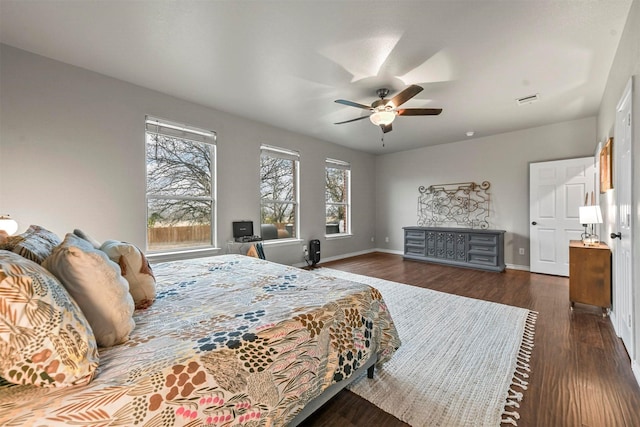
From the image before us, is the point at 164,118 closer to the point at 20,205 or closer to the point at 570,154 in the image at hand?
the point at 20,205

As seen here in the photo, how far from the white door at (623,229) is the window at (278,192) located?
424 cm

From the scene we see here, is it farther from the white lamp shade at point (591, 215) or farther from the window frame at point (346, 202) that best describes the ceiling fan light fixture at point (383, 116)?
the window frame at point (346, 202)

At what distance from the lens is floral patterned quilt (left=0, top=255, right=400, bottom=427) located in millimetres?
786

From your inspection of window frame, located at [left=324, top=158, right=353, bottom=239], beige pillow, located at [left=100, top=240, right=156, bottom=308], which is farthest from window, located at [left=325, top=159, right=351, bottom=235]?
beige pillow, located at [left=100, top=240, right=156, bottom=308]

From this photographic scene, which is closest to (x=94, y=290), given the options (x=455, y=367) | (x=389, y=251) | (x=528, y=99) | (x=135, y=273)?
(x=135, y=273)

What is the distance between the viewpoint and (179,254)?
359 cm

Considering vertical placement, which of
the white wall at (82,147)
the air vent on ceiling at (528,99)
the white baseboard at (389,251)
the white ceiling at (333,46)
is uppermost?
the white ceiling at (333,46)

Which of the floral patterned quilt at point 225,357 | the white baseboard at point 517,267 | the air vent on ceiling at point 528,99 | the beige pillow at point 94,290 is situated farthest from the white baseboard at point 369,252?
the beige pillow at point 94,290

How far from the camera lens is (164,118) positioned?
3.48m

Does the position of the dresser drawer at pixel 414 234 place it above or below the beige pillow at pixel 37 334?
below

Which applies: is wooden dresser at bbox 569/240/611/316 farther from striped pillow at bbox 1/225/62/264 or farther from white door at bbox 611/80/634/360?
striped pillow at bbox 1/225/62/264

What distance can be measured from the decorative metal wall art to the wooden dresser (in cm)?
261

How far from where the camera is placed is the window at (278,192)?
15.6 feet

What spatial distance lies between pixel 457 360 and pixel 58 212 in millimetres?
4003
